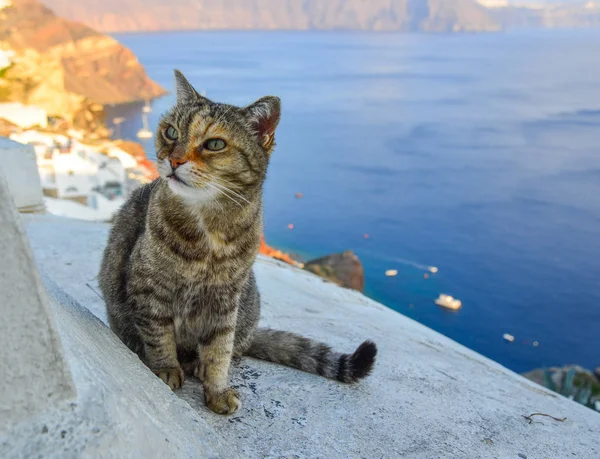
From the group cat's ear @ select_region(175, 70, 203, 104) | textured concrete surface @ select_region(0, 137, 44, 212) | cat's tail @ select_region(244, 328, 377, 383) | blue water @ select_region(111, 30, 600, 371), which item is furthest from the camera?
blue water @ select_region(111, 30, 600, 371)

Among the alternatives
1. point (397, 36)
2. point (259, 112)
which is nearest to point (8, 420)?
point (259, 112)

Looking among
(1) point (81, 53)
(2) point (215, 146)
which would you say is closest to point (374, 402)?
(2) point (215, 146)

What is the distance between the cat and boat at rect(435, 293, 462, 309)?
28.9 meters

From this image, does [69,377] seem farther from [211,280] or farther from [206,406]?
[206,406]

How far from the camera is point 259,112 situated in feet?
9.35

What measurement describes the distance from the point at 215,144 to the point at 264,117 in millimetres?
322

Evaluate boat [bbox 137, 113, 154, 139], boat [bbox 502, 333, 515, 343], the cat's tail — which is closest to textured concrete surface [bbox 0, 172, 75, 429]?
the cat's tail

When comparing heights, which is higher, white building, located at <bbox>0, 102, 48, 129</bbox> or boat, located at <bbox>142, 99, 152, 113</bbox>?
white building, located at <bbox>0, 102, 48, 129</bbox>

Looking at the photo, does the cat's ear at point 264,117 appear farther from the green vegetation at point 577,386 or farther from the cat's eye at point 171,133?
the green vegetation at point 577,386

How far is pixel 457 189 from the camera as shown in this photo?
47281mm

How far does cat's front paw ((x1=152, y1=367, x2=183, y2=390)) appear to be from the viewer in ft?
9.43

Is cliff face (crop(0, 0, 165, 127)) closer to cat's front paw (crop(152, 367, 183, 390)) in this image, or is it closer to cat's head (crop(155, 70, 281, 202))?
cat's head (crop(155, 70, 281, 202))

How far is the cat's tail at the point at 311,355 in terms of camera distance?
10.8 feet

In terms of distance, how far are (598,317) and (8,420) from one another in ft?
112
